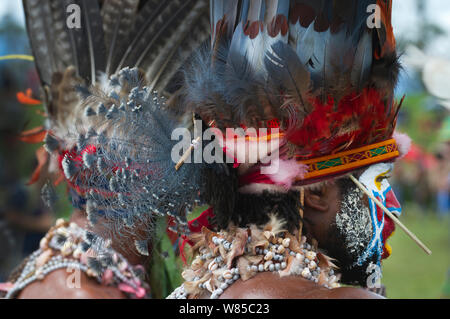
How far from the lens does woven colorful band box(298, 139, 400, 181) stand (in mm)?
1924

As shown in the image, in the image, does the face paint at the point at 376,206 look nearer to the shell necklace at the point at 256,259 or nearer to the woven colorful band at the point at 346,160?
the woven colorful band at the point at 346,160

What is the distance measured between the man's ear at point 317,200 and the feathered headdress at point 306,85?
7 centimetres

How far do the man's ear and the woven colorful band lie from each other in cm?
8

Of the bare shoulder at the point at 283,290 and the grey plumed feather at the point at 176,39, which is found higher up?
the grey plumed feather at the point at 176,39

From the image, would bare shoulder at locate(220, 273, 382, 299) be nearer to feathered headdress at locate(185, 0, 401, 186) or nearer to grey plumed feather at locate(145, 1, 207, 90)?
feathered headdress at locate(185, 0, 401, 186)

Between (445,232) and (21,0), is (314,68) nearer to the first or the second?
(21,0)

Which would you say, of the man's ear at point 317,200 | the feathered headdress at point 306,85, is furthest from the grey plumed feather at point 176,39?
the man's ear at point 317,200

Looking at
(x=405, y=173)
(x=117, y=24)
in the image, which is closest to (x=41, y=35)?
(x=117, y=24)

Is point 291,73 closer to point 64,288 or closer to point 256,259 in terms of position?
point 256,259

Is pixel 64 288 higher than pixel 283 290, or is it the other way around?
pixel 283 290

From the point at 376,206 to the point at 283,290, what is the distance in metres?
0.51

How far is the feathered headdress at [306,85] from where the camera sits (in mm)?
1896

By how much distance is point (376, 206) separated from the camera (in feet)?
6.57

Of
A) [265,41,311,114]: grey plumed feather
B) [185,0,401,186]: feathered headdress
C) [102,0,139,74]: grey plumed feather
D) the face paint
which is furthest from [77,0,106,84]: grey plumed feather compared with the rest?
the face paint
